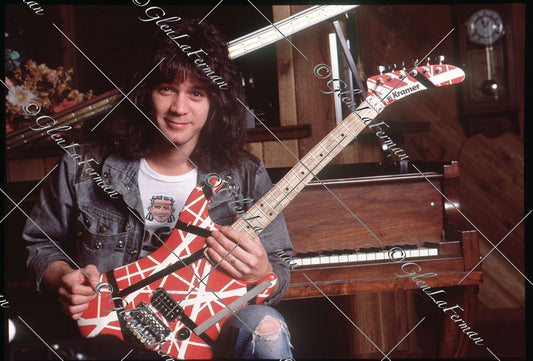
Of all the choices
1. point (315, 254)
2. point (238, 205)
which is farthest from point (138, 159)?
point (315, 254)

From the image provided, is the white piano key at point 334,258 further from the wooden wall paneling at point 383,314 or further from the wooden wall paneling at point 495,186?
the wooden wall paneling at point 495,186

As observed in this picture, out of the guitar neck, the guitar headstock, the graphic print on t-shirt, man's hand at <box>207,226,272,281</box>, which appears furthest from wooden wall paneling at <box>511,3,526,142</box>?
the graphic print on t-shirt

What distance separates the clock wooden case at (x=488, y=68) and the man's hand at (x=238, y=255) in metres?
0.87

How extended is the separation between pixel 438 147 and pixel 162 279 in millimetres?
1002

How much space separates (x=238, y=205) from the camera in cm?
134

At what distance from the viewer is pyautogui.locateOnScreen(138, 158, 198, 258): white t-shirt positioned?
1.30 metres

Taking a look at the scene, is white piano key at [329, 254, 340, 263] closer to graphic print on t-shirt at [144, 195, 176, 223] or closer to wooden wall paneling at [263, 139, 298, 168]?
wooden wall paneling at [263, 139, 298, 168]

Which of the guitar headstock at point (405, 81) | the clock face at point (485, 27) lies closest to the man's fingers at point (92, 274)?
the guitar headstock at point (405, 81)

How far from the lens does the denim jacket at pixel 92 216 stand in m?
1.31

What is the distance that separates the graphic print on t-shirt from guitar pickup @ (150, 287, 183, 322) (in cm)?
18

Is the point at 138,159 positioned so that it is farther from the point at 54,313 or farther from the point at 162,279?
the point at 54,313

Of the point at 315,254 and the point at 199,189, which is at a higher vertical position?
the point at 199,189

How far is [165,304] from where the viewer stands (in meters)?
1.26

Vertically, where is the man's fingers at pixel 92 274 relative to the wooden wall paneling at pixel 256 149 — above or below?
below
